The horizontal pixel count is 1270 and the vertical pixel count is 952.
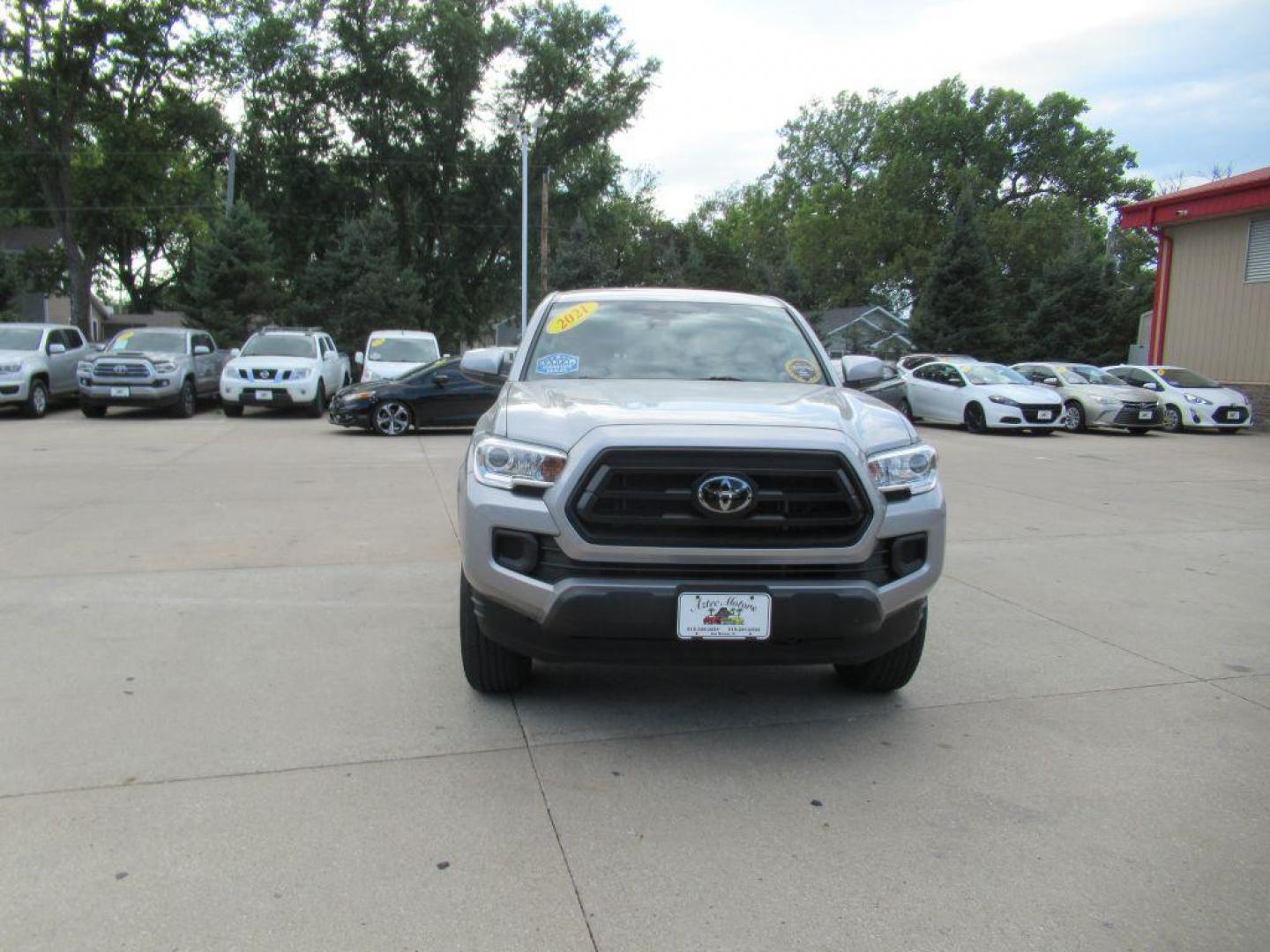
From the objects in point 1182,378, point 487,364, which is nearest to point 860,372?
point 487,364

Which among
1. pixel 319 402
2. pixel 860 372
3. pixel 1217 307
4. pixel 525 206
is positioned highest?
pixel 525 206

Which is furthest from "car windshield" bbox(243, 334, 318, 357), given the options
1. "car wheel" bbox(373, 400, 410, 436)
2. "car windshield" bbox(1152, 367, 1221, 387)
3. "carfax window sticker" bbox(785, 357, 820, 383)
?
"car windshield" bbox(1152, 367, 1221, 387)

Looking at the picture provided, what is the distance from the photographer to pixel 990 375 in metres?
20.0

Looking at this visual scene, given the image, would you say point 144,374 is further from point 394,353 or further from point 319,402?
point 394,353

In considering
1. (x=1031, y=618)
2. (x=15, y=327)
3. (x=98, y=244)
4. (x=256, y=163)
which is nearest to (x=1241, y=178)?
(x=1031, y=618)

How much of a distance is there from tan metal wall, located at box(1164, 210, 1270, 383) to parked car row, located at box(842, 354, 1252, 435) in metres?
1.60

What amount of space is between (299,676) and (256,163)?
138ft

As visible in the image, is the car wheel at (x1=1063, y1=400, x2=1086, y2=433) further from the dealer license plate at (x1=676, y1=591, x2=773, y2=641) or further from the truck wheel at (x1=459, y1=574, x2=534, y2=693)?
the dealer license plate at (x1=676, y1=591, x2=773, y2=641)

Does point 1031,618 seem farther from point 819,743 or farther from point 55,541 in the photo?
point 55,541

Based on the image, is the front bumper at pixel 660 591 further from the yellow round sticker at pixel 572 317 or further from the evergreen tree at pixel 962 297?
the evergreen tree at pixel 962 297

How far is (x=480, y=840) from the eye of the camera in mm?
3107

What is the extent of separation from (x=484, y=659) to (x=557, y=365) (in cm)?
156

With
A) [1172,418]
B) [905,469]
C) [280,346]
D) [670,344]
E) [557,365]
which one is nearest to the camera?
[905,469]

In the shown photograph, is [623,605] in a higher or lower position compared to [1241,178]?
lower
